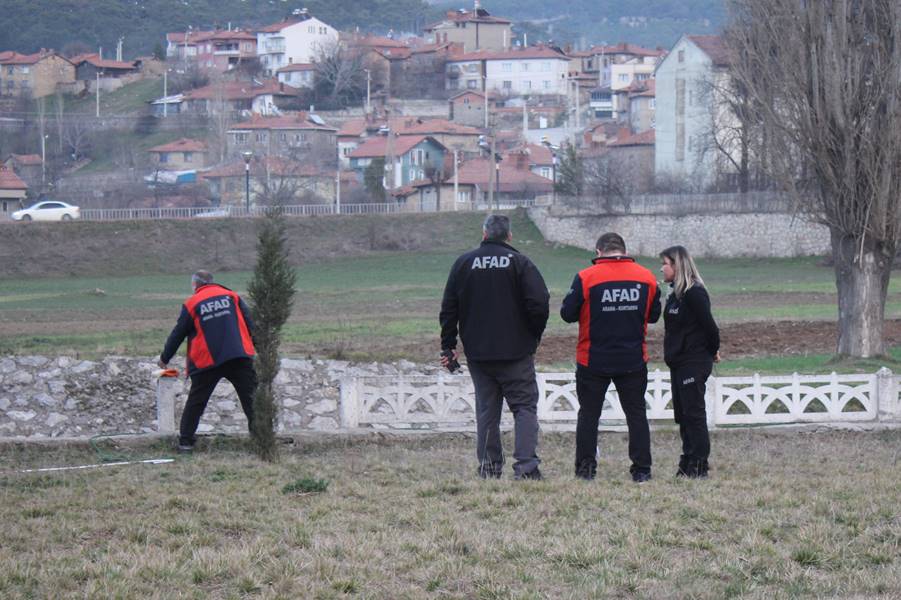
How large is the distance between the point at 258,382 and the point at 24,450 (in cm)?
238

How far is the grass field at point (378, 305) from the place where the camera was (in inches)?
933

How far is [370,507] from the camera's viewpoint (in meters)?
7.98

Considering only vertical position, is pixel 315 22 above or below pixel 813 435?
above

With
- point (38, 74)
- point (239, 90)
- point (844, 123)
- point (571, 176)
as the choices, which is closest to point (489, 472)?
point (844, 123)

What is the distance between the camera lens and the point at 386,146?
108 m

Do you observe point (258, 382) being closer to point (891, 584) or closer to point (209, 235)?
point (891, 584)

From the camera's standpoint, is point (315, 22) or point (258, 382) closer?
point (258, 382)

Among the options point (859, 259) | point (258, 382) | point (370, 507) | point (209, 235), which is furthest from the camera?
point (209, 235)

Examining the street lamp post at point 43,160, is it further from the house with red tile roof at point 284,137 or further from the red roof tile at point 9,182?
the house with red tile roof at point 284,137

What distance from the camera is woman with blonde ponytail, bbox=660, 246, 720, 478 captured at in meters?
9.65

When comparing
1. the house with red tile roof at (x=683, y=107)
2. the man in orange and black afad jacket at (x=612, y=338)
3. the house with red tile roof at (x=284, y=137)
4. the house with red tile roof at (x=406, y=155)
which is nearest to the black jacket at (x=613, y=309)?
the man in orange and black afad jacket at (x=612, y=338)

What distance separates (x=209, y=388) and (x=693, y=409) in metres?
4.35

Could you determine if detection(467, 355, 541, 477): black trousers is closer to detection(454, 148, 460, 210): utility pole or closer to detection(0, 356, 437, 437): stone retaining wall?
detection(0, 356, 437, 437): stone retaining wall

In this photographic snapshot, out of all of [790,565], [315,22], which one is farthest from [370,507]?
[315,22]
